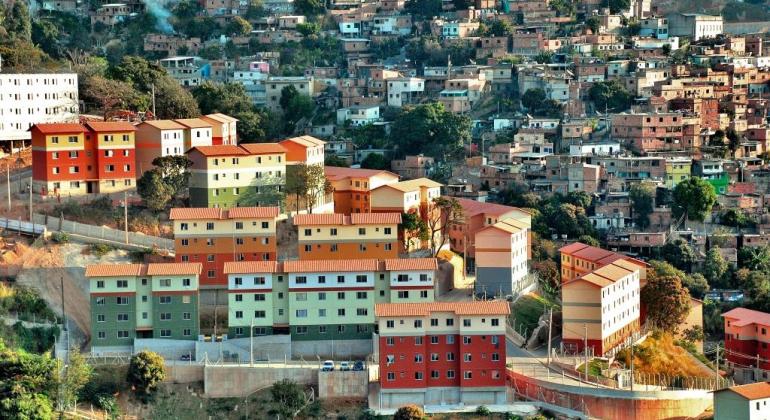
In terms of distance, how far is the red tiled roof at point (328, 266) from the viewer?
44.5 m

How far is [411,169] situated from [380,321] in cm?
1684

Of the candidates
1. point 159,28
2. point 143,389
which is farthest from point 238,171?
point 159,28

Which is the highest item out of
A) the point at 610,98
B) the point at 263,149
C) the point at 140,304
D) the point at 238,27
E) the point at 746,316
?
the point at 238,27

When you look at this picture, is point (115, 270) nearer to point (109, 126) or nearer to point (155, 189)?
point (155, 189)

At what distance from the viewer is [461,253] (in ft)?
165

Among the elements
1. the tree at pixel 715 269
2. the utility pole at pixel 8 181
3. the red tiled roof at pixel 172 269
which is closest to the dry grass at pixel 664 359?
the tree at pixel 715 269

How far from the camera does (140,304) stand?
44.2 metres

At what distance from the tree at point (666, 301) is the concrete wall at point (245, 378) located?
959cm

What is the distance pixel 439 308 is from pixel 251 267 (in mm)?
4770

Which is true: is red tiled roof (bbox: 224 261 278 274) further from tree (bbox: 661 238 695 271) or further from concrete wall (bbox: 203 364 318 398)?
tree (bbox: 661 238 695 271)

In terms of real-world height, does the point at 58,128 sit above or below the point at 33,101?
below

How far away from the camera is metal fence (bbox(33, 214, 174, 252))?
159 feet

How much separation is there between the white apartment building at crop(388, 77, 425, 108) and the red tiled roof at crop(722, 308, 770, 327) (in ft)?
59.7

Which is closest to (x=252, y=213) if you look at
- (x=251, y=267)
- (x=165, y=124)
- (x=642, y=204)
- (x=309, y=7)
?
(x=251, y=267)
